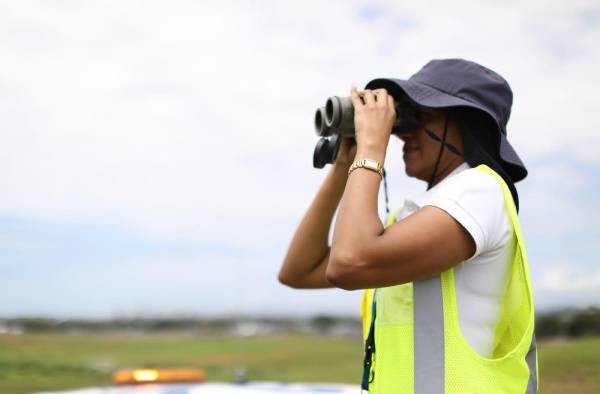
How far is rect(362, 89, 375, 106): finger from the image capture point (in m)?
1.66

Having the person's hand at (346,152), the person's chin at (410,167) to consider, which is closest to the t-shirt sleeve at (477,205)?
the person's chin at (410,167)

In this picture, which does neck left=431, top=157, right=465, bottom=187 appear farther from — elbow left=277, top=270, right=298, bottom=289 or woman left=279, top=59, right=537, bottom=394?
elbow left=277, top=270, right=298, bottom=289

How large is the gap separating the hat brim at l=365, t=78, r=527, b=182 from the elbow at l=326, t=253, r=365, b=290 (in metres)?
0.42

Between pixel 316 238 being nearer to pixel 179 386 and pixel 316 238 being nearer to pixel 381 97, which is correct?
pixel 381 97

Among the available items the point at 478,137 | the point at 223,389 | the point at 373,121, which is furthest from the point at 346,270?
the point at 223,389

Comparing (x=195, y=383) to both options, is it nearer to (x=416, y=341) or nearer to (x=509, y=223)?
(x=416, y=341)

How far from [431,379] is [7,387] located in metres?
3.92

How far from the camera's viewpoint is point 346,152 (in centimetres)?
212

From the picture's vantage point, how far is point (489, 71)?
1.76 meters

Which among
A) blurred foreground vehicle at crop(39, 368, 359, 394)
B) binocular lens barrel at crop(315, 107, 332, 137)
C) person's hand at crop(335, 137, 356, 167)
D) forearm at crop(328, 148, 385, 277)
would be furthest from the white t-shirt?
blurred foreground vehicle at crop(39, 368, 359, 394)

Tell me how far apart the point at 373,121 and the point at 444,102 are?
168 mm

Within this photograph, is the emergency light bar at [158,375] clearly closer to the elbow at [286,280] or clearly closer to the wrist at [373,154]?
the elbow at [286,280]

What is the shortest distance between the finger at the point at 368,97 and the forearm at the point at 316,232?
1.56ft

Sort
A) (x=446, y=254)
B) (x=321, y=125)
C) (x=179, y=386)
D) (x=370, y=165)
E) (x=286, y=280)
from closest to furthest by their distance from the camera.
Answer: (x=446, y=254), (x=370, y=165), (x=321, y=125), (x=286, y=280), (x=179, y=386)
